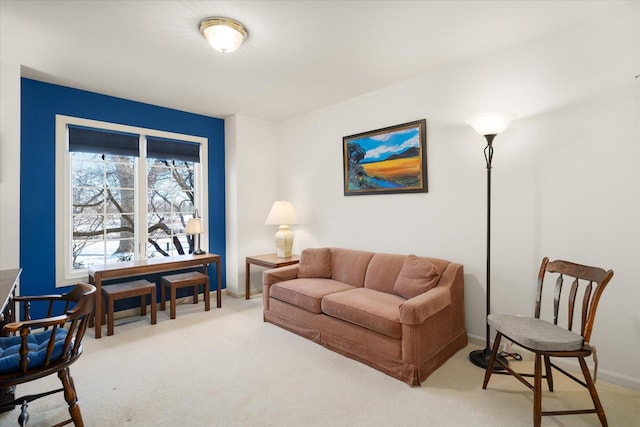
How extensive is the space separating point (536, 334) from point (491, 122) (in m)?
1.54

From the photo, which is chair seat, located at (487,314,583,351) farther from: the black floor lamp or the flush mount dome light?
the flush mount dome light

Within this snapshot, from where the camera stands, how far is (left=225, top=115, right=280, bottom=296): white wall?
4.60 meters

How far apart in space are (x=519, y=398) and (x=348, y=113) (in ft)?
10.7

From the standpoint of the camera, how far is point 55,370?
163cm

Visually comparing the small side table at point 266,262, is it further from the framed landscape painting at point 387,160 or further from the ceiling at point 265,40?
the ceiling at point 265,40

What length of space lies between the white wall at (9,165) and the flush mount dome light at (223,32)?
1.98 metres

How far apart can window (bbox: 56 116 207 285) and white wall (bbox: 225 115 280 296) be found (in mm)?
411

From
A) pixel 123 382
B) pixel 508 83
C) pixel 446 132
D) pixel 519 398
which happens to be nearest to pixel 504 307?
pixel 519 398

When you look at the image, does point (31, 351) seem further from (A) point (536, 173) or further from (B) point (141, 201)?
(A) point (536, 173)

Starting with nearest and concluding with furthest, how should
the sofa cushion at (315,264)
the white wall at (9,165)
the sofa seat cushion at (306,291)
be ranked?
the white wall at (9,165)
the sofa seat cushion at (306,291)
the sofa cushion at (315,264)

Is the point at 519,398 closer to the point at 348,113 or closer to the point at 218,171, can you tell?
the point at 348,113

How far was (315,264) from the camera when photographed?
12.2ft

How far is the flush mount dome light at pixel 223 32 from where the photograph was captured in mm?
2301

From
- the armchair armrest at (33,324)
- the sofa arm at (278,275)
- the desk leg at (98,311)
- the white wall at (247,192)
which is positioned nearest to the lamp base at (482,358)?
the sofa arm at (278,275)
